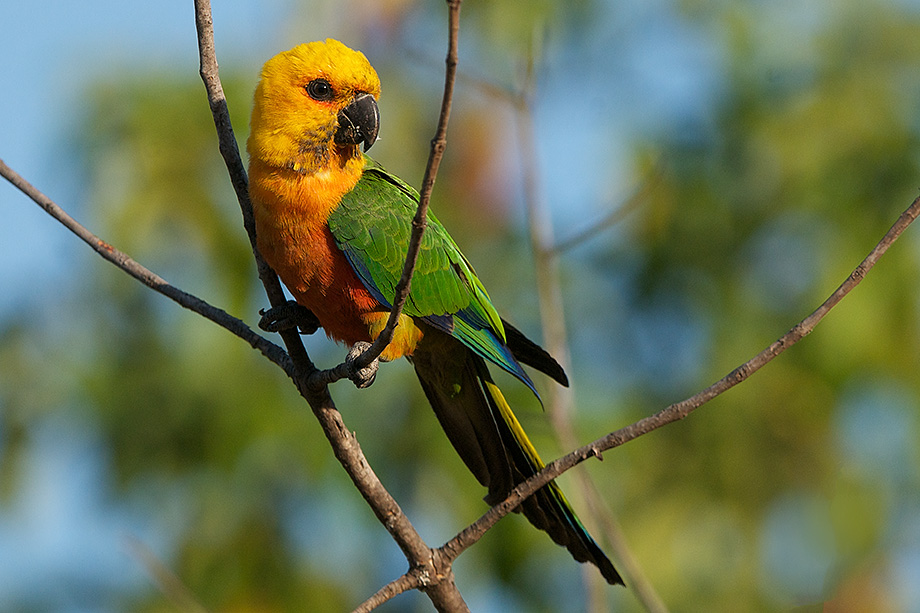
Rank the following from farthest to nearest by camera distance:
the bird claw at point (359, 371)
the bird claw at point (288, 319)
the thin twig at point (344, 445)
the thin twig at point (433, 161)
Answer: the bird claw at point (288, 319) < the bird claw at point (359, 371) < the thin twig at point (344, 445) < the thin twig at point (433, 161)

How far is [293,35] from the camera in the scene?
740cm

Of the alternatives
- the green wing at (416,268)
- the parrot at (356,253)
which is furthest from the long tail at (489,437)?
the green wing at (416,268)

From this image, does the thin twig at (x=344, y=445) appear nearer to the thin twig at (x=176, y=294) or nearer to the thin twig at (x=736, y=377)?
the thin twig at (x=176, y=294)

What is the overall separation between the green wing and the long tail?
0.16 metres

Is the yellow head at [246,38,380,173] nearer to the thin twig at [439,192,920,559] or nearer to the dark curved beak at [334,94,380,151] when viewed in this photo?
the dark curved beak at [334,94,380,151]

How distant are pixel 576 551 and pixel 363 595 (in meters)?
3.78

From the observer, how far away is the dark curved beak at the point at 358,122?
11.3 ft

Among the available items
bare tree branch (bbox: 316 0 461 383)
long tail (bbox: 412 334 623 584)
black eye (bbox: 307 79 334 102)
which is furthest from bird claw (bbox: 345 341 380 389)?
black eye (bbox: 307 79 334 102)

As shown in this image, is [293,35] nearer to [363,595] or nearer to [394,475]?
[394,475]

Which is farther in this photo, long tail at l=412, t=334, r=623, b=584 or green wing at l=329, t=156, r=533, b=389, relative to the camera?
green wing at l=329, t=156, r=533, b=389

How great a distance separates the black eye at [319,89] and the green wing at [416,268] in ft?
1.24

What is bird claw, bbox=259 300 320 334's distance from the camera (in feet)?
10.2

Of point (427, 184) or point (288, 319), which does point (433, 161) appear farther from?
point (288, 319)

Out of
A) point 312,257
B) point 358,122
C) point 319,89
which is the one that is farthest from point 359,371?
point 319,89
